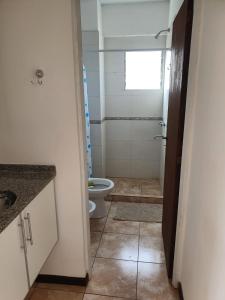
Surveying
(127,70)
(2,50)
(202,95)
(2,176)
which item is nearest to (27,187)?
(2,176)

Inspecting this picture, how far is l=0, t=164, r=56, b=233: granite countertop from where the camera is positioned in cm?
111

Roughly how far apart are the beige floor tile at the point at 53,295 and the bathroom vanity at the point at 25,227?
1.43ft

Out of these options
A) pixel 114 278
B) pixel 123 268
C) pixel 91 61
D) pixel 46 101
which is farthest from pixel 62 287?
pixel 91 61

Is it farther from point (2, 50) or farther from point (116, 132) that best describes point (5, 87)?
point (116, 132)

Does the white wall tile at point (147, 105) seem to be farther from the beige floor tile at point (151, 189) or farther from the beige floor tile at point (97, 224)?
the beige floor tile at point (97, 224)

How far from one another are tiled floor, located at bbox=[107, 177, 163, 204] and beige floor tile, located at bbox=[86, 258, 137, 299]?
3.51ft

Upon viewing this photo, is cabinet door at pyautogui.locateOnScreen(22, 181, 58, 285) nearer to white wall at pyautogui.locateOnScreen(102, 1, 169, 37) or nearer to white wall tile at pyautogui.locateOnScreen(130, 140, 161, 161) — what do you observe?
white wall tile at pyautogui.locateOnScreen(130, 140, 161, 161)

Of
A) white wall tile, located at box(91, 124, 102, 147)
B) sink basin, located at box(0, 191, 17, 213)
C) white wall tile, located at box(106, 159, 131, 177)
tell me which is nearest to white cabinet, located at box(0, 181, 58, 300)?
sink basin, located at box(0, 191, 17, 213)

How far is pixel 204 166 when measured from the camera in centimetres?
119

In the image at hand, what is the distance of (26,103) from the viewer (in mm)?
1509

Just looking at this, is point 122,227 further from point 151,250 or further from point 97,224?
point 151,250

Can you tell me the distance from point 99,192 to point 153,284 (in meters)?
1.04

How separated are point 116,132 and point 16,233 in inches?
105

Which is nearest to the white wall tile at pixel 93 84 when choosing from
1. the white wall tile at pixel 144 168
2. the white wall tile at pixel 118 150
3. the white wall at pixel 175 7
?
the white wall tile at pixel 118 150
